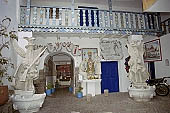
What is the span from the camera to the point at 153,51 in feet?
21.4

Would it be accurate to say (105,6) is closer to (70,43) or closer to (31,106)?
(70,43)

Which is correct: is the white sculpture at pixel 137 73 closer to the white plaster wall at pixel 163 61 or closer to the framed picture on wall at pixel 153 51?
the white plaster wall at pixel 163 61

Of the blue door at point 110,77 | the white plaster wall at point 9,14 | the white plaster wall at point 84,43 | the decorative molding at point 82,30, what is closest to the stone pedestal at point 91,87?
the blue door at point 110,77

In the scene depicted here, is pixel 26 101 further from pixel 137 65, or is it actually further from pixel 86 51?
pixel 86 51

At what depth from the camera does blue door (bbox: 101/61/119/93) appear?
7078 millimetres

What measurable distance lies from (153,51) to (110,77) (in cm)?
247

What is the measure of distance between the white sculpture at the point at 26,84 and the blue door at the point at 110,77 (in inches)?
157

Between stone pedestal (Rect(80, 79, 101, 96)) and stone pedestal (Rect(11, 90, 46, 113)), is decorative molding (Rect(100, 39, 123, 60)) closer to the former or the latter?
stone pedestal (Rect(80, 79, 101, 96))

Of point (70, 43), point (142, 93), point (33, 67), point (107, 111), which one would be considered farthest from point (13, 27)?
point (142, 93)

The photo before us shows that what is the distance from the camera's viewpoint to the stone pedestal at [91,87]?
5.93 metres

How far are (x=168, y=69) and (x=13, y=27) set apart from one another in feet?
20.1

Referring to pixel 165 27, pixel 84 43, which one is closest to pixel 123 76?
pixel 84 43

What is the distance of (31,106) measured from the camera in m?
3.50

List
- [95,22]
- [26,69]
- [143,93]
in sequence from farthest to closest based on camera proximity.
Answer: [95,22], [143,93], [26,69]
